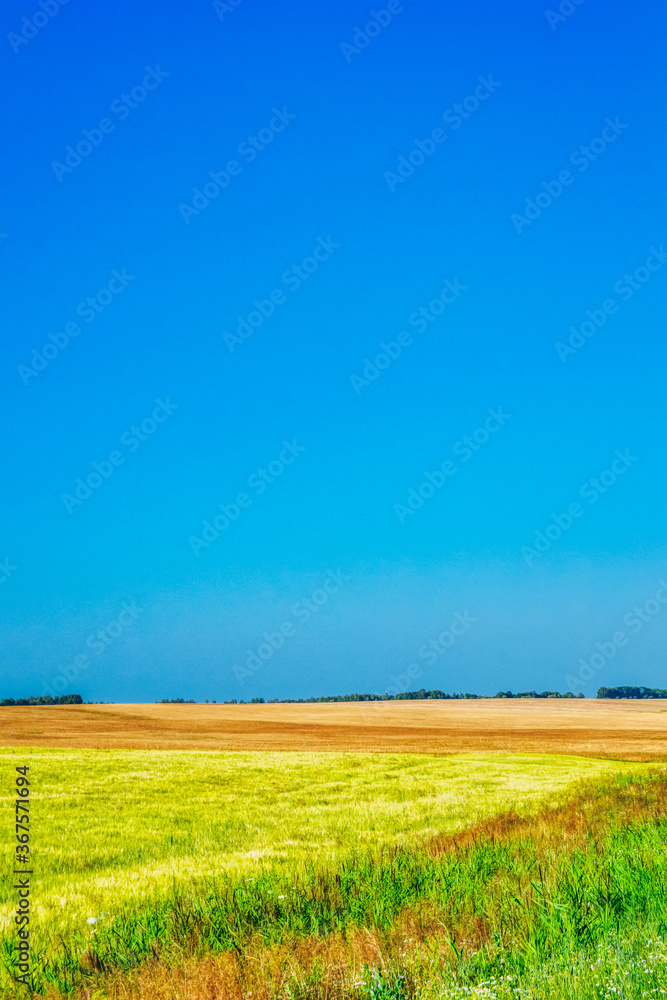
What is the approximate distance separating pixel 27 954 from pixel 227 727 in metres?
75.5

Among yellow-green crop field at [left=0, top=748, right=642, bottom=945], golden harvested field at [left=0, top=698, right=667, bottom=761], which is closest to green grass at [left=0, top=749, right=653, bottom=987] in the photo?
yellow-green crop field at [left=0, top=748, right=642, bottom=945]

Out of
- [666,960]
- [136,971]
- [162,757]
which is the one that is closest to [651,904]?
[666,960]

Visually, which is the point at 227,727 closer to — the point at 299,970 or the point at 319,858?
the point at 319,858

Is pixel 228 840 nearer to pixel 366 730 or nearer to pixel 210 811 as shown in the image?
pixel 210 811

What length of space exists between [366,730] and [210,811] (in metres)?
58.2

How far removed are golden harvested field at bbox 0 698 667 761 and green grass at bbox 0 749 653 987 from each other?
1647cm

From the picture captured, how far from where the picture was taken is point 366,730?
77250 millimetres

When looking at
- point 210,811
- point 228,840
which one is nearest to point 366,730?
point 210,811

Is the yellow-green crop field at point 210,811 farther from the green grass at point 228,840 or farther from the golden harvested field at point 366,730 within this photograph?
the golden harvested field at point 366,730

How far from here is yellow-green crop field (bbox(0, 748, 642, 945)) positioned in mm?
11781

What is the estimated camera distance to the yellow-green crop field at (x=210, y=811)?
11781 mm

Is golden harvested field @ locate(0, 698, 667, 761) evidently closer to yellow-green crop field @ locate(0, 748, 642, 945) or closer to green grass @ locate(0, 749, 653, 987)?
yellow-green crop field @ locate(0, 748, 642, 945)

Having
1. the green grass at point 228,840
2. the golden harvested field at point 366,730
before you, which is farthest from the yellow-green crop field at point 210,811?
the golden harvested field at point 366,730

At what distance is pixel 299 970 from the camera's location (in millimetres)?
6203
